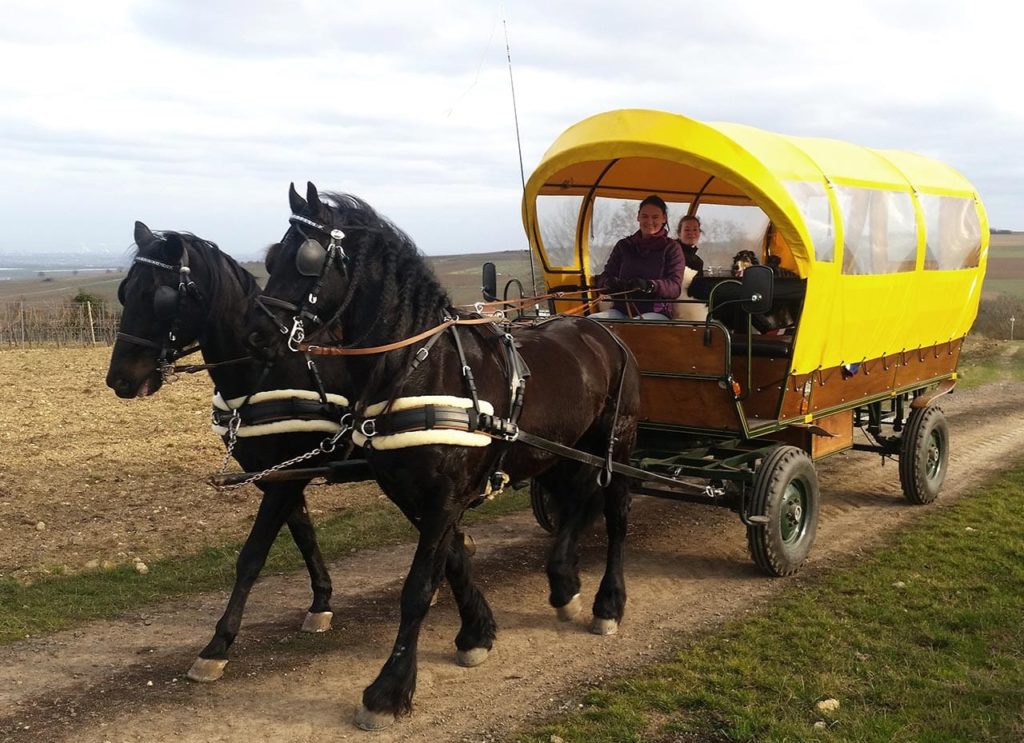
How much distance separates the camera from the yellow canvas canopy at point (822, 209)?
18.9 ft

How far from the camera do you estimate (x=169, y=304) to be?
4.68 metres

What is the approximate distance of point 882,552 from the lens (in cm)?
656

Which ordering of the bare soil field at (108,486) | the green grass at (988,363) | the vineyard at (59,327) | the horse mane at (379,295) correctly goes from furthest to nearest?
A: the vineyard at (59,327) → the green grass at (988,363) → the bare soil field at (108,486) → the horse mane at (379,295)

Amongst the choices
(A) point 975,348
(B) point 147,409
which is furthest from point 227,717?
(A) point 975,348

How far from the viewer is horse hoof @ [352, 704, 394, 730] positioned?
4.03 metres

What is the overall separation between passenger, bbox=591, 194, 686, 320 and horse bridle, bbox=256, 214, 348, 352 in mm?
2719

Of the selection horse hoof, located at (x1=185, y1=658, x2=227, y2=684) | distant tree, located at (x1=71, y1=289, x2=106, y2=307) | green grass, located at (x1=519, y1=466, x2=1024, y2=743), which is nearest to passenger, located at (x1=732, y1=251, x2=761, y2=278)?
green grass, located at (x1=519, y1=466, x2=1024, y2=743)

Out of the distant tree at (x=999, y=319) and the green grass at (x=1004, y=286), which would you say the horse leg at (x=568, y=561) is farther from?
the green grass at (x=1004, y=286)

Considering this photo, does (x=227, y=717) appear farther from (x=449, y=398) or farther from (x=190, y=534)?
(x=190, y=534)

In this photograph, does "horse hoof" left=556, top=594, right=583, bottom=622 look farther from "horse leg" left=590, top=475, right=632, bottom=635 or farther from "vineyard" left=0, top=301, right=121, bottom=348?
"vineyard" left=0, top=301, right=121, bottom=348

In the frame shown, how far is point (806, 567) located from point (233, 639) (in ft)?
12.8

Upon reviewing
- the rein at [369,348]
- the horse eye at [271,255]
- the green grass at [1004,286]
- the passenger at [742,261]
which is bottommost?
the green grass at [1004,286]

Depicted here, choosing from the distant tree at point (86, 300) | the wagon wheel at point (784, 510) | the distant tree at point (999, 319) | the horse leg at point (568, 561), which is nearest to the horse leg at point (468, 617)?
the horse leg at point (568, 561)

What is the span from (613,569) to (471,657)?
1.10 metres
